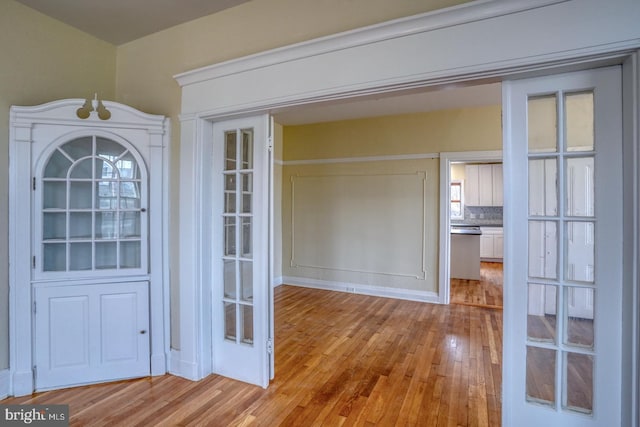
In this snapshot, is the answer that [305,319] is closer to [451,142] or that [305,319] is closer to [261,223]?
[261,223]

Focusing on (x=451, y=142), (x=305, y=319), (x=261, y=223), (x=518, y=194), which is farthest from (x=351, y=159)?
(x=518, y=194)

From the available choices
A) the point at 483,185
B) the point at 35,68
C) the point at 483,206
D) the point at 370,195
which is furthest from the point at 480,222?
the point at 35,68

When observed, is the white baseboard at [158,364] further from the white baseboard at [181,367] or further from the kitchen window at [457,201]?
the kitchen window at [457,201]

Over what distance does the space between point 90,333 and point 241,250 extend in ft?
4.33

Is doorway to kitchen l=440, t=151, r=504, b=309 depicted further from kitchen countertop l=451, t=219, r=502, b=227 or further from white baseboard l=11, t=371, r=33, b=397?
white baseboard l=11, t=371, r=33, b=397

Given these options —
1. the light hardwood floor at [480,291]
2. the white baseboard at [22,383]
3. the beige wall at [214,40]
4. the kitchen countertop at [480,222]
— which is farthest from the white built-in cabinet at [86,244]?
the kitchen countertop at [480,222]

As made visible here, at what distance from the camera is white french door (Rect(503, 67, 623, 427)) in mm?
1501

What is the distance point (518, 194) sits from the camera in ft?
5.50

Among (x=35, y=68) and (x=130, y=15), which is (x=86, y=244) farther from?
(x=130, y=15)

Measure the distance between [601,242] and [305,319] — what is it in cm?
307

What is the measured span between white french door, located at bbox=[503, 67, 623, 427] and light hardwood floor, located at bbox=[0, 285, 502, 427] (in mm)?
599

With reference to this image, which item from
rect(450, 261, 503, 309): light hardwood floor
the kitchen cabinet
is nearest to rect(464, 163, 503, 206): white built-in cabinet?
the kitchen cabinet

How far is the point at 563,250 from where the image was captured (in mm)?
1608

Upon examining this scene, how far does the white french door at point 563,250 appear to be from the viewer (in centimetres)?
150
